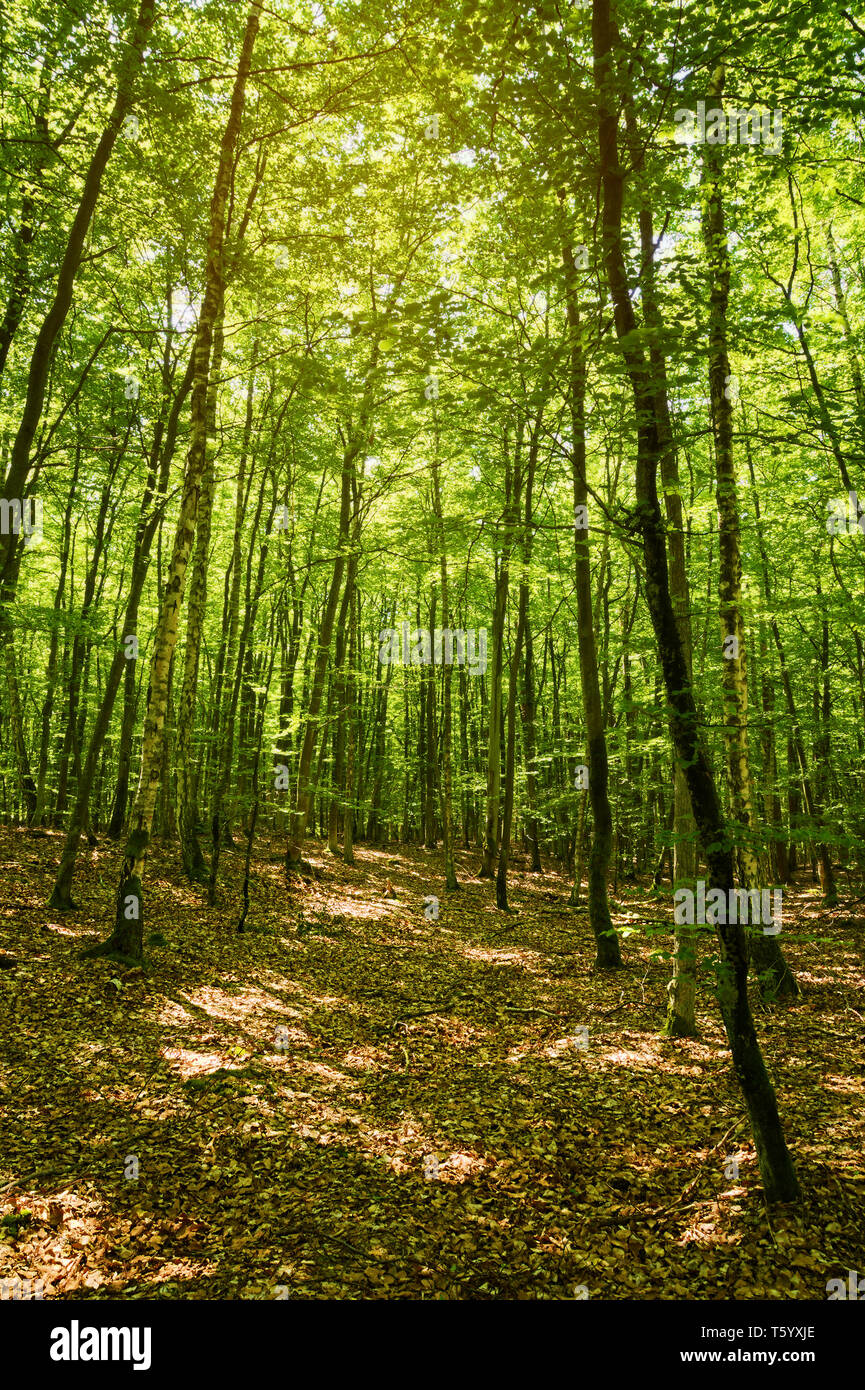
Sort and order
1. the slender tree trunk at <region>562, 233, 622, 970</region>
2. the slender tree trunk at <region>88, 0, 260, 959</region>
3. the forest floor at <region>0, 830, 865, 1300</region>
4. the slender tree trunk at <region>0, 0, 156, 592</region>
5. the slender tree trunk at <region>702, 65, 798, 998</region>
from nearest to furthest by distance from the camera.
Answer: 1. the forest floor at <region>0, 830, 865, 1300</region>
2. the slender tree trunk at <region>0, 0, 156, 592</region>
3. the slender tree trunk at <region>702, 65, 798, 998</region>
4. the slender tree trunk at <region>88, 0, 260, 959</region>
5. the slender tree trunk at <region>562, 233, 622, 970</region>

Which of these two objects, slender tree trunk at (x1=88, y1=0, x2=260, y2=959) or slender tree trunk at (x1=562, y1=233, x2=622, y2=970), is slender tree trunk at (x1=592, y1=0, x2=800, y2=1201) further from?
slender tree trunk at (x1=88, y1=0, x2=260, y2=959)

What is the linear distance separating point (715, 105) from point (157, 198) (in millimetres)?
9060

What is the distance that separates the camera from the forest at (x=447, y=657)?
4168 millimetres

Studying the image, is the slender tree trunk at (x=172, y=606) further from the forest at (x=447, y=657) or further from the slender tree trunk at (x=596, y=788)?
the slender tree trunk at (x=596, y=788)

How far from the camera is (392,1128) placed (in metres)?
5.66

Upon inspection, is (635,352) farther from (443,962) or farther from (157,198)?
(157,198)

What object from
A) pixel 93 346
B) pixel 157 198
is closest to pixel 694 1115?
pixel 157 198

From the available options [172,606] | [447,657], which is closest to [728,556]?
[172,606]

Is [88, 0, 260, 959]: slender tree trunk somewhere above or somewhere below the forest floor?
above

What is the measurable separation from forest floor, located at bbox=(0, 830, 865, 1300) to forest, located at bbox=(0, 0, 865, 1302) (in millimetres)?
39

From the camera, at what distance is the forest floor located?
3916mm

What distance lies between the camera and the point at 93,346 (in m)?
13.8

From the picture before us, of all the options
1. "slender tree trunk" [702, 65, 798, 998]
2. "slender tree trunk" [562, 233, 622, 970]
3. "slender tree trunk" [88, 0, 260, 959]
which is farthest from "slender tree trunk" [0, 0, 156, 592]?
"slender tree trunk" [702, 65, 798, 998]

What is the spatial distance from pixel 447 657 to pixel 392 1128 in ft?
41.8
